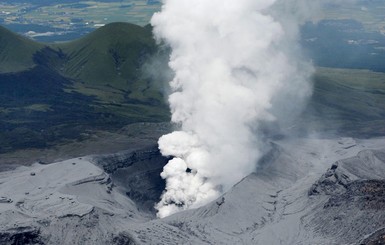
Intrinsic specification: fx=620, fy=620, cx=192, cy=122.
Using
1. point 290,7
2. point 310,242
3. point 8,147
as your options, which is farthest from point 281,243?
point 290,7

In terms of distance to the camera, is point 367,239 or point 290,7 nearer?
point 367,239

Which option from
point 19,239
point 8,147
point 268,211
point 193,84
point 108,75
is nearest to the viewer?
point 19,239

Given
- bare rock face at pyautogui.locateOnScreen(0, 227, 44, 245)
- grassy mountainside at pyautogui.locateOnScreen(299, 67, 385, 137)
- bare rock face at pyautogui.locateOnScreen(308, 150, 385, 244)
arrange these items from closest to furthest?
bare rock face at pyautogui.locateOnScreen(0, 227, 44, 245)
bare rock face at pyautogui.locateOnScreen(308, 150, 385, 244)
grassy mountainside at pyautogui.locateOnScreen(299, 67, 385, 137)

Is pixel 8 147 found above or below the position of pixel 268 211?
below

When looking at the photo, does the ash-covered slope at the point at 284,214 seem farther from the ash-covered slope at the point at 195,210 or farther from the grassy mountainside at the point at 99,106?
the grassy mountainside at the point at 99,106

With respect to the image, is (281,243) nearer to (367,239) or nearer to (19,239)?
(367,239)

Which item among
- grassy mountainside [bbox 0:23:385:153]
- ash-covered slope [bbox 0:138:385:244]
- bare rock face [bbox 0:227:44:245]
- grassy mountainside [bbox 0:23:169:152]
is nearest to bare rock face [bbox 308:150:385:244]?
ash-covered slope [bbox 0:138:385:244]

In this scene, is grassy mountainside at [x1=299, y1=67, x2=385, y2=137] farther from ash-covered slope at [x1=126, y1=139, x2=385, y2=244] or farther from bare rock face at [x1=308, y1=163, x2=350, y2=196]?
bare rock face at [x1=308, y1=163, x2=350, y2=196]

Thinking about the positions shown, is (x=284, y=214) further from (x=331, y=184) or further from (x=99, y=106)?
(x=99, y=106)
